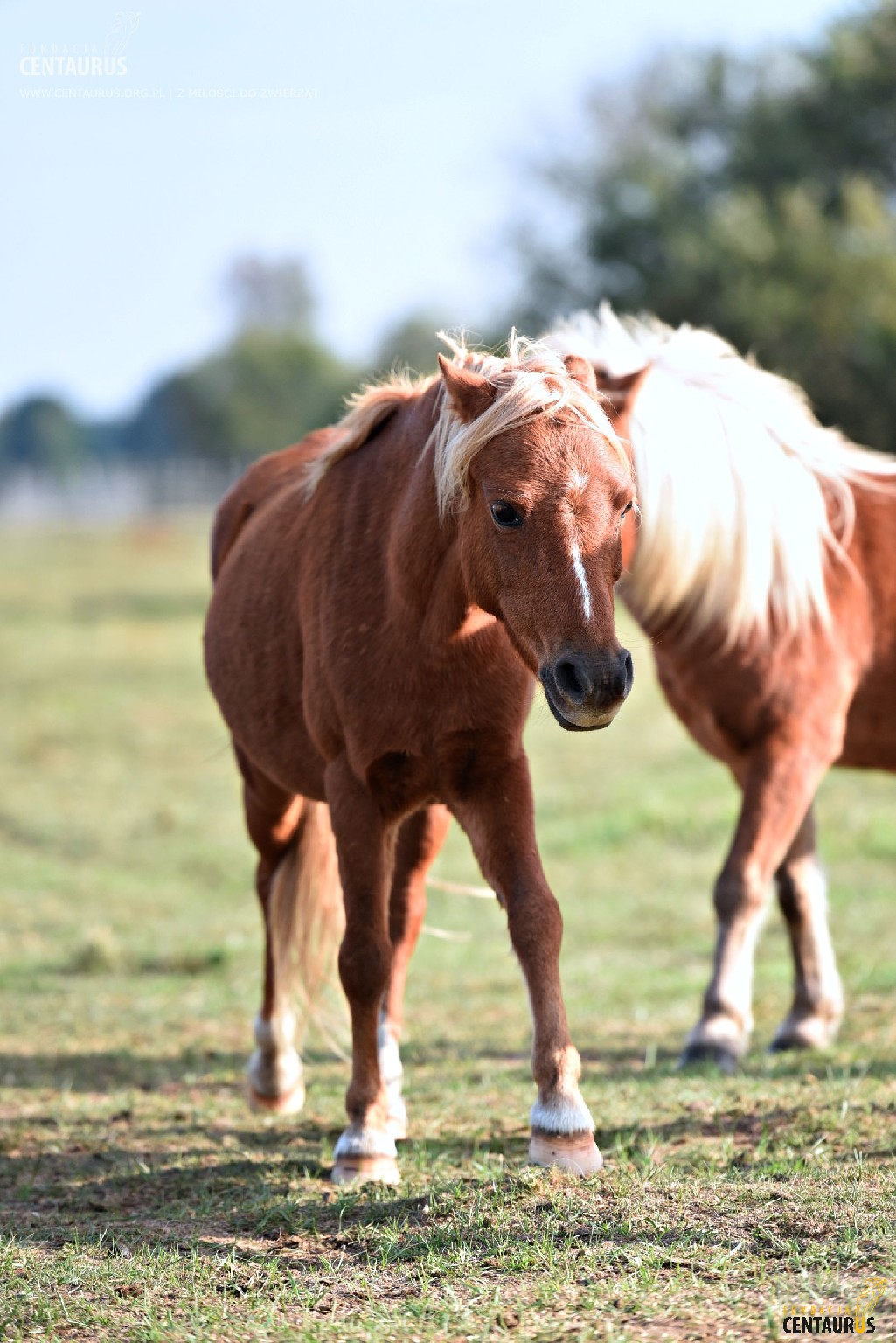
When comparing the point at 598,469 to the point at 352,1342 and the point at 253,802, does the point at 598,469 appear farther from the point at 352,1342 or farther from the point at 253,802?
the point at 253,802

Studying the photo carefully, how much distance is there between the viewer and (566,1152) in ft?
10.8

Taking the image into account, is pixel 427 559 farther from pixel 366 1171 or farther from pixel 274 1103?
pixel 274 1103

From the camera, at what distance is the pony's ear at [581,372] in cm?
336

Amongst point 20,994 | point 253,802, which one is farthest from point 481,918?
point 253,802

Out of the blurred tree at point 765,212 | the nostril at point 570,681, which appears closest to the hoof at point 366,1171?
the nostril at point 570,681

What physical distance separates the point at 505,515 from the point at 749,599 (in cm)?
229

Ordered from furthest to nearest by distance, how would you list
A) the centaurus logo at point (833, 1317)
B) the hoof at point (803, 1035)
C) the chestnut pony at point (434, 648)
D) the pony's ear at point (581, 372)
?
the hoof at point (803, 1035), the pony's ear at point (581, 372), the chestnut pony at point (434, 648), the centaurus logo at point (833, 1317)

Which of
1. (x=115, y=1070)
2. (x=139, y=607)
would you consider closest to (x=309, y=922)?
(x=115, y=1070)

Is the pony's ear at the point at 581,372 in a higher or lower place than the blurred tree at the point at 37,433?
lower

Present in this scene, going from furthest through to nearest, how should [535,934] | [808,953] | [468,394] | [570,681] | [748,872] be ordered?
[808,953] → [748,872] → [535,934] → [468,394] → [570,681]

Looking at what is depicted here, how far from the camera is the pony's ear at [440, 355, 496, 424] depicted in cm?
323

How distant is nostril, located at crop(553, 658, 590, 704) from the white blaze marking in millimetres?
111

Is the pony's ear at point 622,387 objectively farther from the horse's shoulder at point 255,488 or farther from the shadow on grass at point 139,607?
the shadow on grass at point 139,607

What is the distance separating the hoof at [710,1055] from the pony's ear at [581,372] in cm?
270
